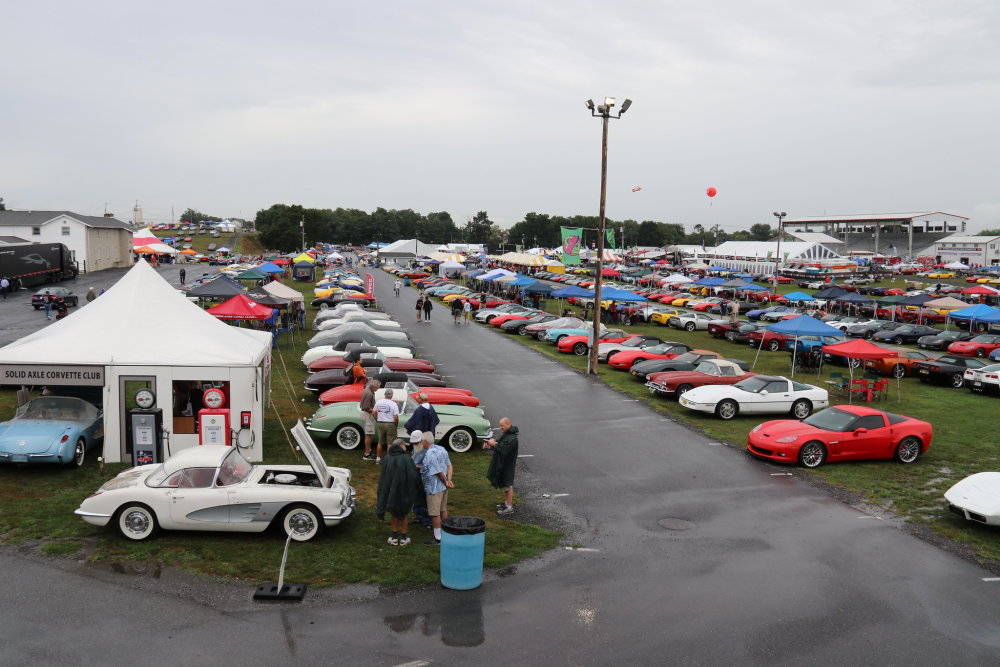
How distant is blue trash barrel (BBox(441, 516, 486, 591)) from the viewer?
8.70 meters

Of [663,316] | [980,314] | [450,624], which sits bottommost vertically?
[450,624]

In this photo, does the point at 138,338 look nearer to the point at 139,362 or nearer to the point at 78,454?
the point at 139,362

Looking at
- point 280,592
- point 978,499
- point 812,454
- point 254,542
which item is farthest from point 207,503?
point 978,499

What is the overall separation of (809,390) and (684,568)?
11.4 metres

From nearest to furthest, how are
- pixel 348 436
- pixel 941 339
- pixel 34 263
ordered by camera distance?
pixel 348 436
pixel 941 339
pixel 34 263

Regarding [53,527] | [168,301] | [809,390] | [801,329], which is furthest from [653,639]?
[801,329]

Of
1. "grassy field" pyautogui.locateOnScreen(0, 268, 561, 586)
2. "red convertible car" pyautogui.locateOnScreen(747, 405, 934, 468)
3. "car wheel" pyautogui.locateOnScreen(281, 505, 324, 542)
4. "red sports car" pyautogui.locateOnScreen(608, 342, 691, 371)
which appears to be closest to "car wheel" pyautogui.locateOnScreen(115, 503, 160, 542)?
"grassy field" pyautogui.locateOnScreen(0, 268, 561, 586)

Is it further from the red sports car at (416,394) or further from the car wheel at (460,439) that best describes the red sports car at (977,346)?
the car wheel at (460,439)

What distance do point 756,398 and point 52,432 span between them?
1531 cm

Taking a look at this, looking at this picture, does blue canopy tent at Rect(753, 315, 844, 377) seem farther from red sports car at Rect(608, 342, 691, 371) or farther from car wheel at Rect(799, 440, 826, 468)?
car wheel at Rect(799, 440, 826, 468)

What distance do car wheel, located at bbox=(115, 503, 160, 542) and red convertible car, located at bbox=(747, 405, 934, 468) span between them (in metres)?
11.0

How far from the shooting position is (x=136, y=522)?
31.9 ft

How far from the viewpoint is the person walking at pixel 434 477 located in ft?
33.0

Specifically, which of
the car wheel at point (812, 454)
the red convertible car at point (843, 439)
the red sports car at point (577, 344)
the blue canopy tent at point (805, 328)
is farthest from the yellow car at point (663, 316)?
the car wheel at point (812, 454)
